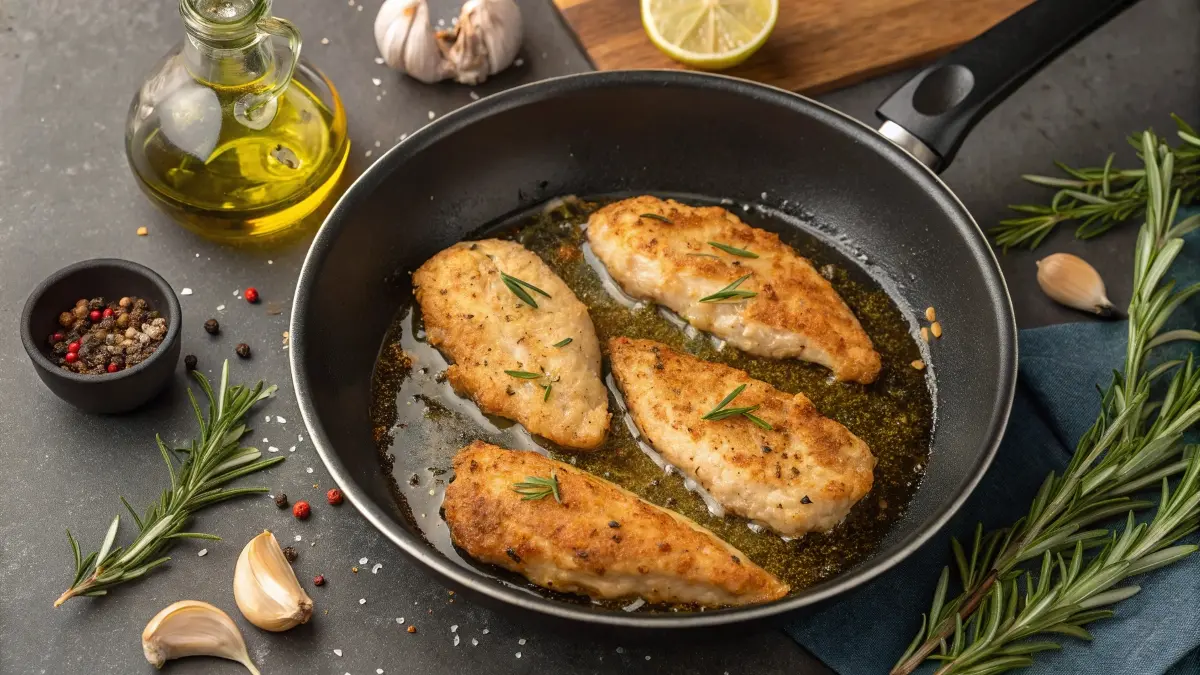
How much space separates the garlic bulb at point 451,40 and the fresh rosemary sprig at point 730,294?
3.80ft

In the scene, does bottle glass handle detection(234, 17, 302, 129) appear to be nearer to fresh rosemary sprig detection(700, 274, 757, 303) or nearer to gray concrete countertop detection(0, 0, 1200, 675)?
gray concrete countertop detection(0, 0, 1200, 675)

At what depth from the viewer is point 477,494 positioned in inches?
107

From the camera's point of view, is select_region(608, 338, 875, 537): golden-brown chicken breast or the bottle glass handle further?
the bottle glass handle

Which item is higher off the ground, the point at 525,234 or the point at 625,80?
the point at 625,80

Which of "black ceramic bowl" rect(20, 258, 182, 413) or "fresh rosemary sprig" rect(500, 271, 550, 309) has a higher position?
"fresh rosemary sprig" rect(500, 271, 550, 309)

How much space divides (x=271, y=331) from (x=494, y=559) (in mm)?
1038

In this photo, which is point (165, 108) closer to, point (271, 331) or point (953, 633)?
point (271, 331)

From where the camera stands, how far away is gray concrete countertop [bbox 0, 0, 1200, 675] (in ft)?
9.08

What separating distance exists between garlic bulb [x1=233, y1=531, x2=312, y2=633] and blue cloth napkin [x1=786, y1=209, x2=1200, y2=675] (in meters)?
1.20

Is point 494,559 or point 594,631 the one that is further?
point 494,559

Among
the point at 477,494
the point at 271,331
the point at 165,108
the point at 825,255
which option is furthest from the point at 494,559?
the point at 165,108

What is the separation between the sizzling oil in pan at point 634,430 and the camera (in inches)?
111

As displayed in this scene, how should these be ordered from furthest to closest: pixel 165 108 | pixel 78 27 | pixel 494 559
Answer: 1. pixel 78 27
2. pixel 165 108
3. pixel 494 559

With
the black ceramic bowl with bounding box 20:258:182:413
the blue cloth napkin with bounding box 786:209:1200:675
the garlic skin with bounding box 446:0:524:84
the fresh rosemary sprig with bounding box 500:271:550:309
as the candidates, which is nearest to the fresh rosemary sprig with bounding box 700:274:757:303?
the fresh rosemary sprig with bounding box 500:271:550:309
